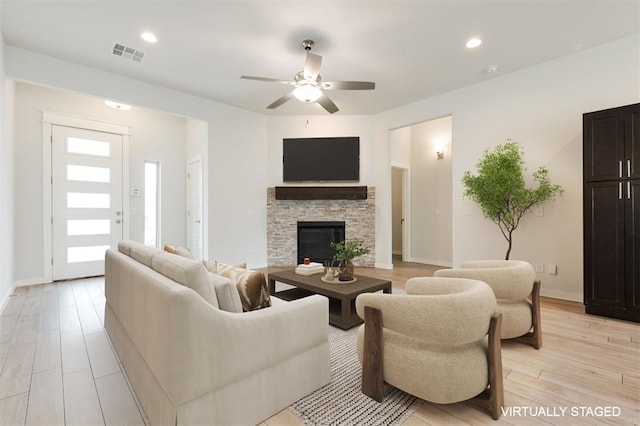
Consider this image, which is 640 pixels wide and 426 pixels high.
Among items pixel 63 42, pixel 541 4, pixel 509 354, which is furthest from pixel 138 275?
pixel 541 4

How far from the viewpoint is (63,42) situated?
11.1ft

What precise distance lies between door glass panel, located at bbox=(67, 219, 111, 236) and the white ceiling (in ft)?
8.08

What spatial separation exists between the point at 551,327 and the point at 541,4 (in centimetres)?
306

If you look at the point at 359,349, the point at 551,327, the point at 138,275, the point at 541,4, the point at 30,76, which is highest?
the point at 541,4

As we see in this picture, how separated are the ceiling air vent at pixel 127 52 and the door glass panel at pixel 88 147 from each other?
2.01 m

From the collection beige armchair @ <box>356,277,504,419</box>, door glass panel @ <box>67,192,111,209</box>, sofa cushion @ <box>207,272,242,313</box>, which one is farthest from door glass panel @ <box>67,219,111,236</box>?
beige armchair @ <box>356,277,504,419</box>

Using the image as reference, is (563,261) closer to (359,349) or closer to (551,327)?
(551,327)

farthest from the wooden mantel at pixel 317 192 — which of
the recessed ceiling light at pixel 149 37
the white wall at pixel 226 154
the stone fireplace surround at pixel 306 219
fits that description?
the recessed ceiling light at pixel 149 37

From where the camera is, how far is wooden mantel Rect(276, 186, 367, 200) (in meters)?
5.82

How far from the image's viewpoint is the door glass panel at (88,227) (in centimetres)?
474

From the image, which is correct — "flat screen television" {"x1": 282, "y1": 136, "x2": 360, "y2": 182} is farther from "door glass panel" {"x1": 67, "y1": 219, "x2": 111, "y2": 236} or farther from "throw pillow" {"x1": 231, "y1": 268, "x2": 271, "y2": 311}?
"throw pillow" {"x1": 231, "y1": 268, "x2": 271, "y2": 311}

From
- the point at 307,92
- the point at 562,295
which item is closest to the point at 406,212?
the point at 562,295

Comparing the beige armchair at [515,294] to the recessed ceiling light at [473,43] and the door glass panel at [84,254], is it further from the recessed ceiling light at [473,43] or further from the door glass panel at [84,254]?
the door glass panel at [84,254]

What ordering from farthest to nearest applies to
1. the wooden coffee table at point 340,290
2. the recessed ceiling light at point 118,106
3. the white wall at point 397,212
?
1. the white wall at point 397,212
2. the recessed ceiling light at point 118,106
3. the wooden coffee table at point 340,290
